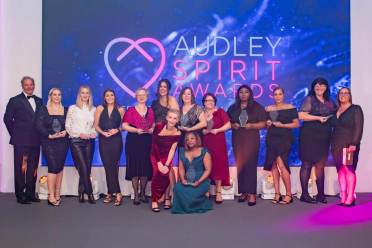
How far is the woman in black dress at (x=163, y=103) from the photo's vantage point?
6363 mm

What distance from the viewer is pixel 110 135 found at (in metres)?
6.32

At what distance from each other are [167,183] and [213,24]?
263 cm

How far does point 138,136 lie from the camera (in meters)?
6.33

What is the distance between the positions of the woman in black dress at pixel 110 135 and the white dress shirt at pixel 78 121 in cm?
11

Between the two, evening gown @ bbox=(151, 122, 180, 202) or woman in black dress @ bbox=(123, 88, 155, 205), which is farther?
woman in black dress @ bbox=(123, 88, 155, 205)

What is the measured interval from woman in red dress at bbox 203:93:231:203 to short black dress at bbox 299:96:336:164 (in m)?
1.03

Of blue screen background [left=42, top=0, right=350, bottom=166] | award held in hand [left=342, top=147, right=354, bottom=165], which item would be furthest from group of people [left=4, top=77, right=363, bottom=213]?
blue screen background [left=42, top=0, right=350, bottom=166]

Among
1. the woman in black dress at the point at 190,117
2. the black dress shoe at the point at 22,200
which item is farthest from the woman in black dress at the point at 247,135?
the black dress shoe at the point at 22,200

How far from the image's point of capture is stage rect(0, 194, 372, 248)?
453cm

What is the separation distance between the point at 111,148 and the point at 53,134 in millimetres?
759

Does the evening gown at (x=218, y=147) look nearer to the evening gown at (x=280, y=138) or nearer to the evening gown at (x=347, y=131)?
the evening gown at (x=280, y=138)

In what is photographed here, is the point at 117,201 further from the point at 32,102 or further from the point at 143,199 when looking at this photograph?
the point at 32,102

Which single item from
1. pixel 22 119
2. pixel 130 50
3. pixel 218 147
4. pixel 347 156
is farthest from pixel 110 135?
pixel 347 156

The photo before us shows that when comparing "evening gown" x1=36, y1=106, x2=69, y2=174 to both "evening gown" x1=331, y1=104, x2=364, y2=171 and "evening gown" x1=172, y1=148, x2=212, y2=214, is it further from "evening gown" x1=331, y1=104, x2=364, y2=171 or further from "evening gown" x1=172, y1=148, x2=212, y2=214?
"evening gown" x1=331, y1=104, x2=364, y2=171
